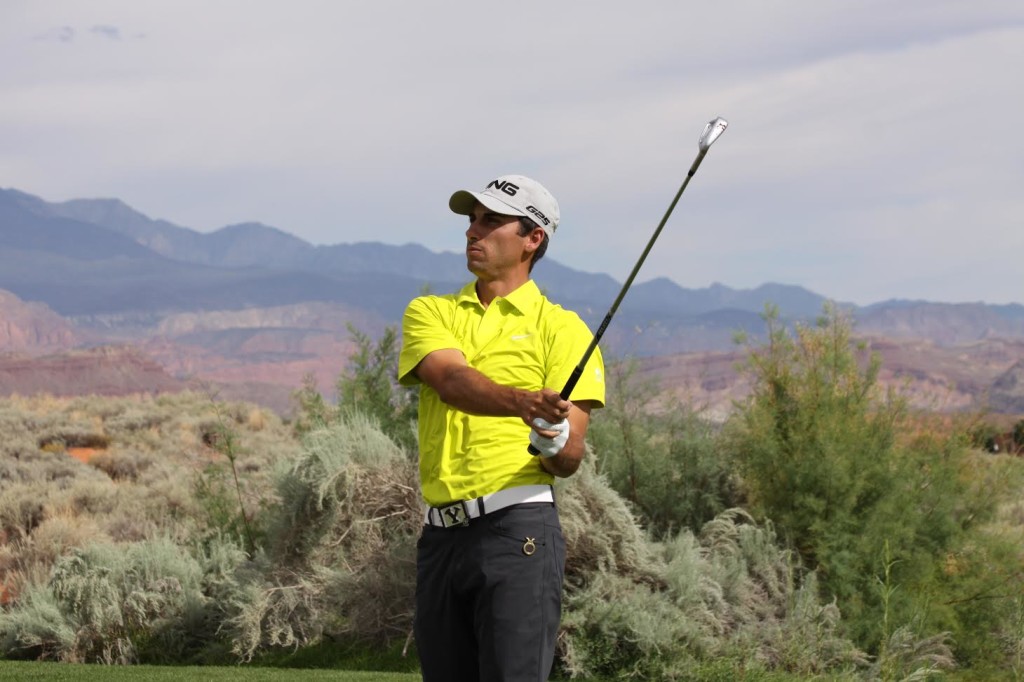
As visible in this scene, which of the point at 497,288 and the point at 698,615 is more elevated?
the point at 497,288

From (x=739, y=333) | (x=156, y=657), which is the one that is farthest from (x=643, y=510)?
(x=156, y=657)

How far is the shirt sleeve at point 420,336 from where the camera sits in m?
4.39

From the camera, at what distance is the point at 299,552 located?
9.77 m

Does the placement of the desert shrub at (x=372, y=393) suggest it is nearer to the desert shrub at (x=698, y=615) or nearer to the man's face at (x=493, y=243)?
the desert shrub at (x=698, y=615)

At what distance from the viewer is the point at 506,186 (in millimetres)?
4508

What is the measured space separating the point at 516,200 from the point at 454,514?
1.14m

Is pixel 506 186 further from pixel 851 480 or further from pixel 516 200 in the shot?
pixel 851 480

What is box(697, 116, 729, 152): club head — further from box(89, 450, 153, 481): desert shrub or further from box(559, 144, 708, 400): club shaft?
box(89, 450, 153, 481): desert shrub

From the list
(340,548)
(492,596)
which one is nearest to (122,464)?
(340,548)

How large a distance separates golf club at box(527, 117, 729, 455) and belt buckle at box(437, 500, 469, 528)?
11.8 inches

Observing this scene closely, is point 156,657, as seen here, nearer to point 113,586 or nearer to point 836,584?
point 113,586

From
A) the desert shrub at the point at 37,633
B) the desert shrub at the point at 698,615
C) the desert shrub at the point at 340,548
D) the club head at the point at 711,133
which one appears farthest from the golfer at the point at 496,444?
the desert shrub at the point at 37,633

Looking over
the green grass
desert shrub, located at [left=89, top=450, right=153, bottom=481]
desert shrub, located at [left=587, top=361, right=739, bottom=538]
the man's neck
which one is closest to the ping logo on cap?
the man's neck

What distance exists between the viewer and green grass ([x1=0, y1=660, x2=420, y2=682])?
7.79m
